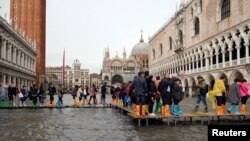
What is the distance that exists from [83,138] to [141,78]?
154 inches

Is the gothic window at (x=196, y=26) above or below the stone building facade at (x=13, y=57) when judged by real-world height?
above

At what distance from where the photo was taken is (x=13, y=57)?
1929 inches

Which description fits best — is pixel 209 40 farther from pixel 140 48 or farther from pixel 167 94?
pixel 140 48

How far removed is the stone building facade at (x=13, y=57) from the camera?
4191cm

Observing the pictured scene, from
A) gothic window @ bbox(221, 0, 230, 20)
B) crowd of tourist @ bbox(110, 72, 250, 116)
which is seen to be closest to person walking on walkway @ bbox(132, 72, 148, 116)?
crowd of tourist @ bbox(110, 72, 250, 116)

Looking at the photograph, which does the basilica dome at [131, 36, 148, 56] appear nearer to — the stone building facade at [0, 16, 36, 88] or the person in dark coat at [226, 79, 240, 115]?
the stone building facade at [0, 16, 36, 88]

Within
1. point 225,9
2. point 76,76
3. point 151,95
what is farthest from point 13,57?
point 76,76

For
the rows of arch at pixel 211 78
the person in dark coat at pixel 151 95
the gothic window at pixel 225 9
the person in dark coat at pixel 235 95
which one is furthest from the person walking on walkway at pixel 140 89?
the gothic window at pixel 225 9

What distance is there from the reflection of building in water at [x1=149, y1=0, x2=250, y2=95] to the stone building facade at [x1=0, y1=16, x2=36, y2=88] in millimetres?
23898

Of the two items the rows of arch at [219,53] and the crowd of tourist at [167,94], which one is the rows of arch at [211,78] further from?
the crowd of tourist at [167,94]

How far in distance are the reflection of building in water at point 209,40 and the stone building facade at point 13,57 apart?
23898 mm

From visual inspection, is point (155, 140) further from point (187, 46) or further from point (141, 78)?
point (187, 46)

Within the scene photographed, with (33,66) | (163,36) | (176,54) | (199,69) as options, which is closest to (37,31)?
(33,66)

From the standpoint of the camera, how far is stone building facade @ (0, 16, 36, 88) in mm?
41906
